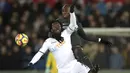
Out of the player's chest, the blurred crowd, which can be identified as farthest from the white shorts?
the blurred crowd

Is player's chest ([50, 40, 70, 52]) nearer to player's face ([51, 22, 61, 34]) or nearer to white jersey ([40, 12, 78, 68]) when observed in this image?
white jersey ([40, 12, 78, 68])

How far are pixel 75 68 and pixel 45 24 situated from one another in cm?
760

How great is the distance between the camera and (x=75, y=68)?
1337cm

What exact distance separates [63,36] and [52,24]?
55cm

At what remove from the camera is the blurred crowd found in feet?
64.0

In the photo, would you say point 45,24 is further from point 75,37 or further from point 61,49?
point 61,49

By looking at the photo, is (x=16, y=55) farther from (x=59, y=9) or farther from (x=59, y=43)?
(x=59, y=43)

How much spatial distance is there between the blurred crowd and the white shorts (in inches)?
220

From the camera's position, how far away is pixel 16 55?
19656mm

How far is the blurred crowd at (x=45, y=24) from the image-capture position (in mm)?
19500

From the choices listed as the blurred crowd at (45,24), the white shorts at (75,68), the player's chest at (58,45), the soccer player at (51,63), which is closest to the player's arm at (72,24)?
the player's chest at (58,45)

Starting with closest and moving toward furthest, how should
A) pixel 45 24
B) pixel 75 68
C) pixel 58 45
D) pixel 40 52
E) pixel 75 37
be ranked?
pixel 40 52 → pixel 58 45 → pixel 75 68 → pixel 75 37 → pixel 45 24

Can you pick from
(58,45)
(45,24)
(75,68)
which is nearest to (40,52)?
(58,45)

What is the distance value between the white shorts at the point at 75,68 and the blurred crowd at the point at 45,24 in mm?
5598
